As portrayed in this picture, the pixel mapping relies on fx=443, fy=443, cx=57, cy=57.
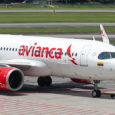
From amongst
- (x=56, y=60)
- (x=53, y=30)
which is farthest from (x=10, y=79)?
(x=53, y=30)

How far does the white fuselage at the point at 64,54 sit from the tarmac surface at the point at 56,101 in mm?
1562

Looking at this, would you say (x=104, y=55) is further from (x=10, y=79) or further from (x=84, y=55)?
(x=10, y=79)

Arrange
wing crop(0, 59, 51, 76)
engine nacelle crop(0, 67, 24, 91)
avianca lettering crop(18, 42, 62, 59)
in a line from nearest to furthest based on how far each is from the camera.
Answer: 1. engine nacelle crop(0, 67, 24, 91)
2. avianca lettering crop(18, 42, 62, 59)
3. wing crop(0, 59, 51, 76)

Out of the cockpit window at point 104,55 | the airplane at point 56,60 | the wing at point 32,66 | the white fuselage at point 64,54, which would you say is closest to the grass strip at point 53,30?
the white fuselage at point 64,54

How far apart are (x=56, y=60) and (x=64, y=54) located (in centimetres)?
77

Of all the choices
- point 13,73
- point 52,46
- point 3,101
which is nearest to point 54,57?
point 52,46

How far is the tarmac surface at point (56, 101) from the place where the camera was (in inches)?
976

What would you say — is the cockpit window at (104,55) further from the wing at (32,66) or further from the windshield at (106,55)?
the wing at (32,66)

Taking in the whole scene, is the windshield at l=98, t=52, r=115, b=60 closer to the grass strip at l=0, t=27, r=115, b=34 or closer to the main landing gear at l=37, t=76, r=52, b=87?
the main landing gear at l=37, t=76, r=52, b=87

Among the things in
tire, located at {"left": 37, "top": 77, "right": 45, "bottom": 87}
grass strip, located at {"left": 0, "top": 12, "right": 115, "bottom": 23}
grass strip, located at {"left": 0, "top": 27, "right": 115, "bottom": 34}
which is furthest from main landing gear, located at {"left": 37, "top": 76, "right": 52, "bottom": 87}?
grass strip, located at {"left": 0, "top": 12, "right": 115, "bottom": 23}

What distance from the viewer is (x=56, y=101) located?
28188 millimetres

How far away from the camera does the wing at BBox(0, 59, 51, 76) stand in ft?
104

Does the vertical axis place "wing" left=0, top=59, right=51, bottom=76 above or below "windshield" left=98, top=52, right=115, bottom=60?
below

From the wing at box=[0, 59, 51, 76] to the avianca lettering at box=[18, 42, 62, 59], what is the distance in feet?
2.04
